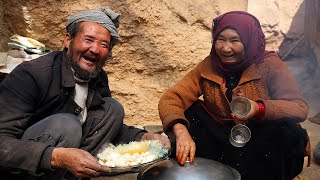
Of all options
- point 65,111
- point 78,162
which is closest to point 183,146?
point 78,162

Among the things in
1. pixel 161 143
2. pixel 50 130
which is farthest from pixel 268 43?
pixel 50 130

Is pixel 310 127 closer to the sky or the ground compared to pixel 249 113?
closer to the ground

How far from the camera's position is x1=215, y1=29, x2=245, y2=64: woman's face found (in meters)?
2.91

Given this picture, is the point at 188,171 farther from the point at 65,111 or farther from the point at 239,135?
the point at 65,111

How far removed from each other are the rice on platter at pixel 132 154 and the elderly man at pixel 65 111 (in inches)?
5.8

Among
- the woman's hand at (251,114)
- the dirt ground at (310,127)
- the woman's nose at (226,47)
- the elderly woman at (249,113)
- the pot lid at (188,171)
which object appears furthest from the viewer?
the dirt ground at (310,127)

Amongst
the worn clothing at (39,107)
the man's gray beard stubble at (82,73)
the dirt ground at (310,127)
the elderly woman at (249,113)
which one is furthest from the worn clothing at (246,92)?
the dirt ground at (310,127)

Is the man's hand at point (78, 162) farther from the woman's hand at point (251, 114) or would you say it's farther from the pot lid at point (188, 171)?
the woman's hand at point (251, 114)

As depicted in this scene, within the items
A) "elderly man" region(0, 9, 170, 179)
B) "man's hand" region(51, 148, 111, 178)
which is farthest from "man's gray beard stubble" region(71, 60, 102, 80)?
"man's hand" region(51, 148, 111, 178)

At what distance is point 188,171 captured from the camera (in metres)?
2.36

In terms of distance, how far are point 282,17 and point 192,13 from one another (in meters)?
3.78

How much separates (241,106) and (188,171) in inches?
24.4

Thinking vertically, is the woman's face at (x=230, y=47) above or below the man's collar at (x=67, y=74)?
above

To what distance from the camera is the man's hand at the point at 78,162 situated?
7.05 ft
